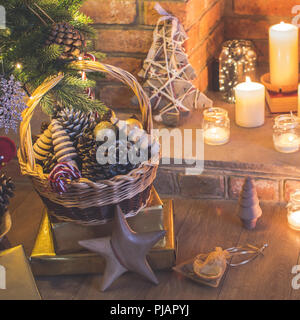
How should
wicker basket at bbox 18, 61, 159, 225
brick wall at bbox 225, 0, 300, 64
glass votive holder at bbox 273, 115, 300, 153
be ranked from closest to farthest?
wicker basket at bbox 18, 61, 159, 225, glass votive holder at bbox 273, 115, 300, 153, brick wall at bbox 225, 0, 300, 64

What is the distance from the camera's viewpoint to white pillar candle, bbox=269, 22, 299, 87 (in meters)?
1.67

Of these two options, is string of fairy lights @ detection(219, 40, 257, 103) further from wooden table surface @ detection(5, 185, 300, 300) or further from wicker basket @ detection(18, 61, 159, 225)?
wicker basket @ detection(18, 61, 159, 225)

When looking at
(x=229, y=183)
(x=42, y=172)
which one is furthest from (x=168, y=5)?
(x=42, y=172)

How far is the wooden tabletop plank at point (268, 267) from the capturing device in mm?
1217

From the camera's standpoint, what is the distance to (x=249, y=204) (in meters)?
1.38

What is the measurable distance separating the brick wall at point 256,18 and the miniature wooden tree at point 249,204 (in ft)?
2.67

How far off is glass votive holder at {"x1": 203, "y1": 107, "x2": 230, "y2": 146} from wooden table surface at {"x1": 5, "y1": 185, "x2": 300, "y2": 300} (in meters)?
0.18

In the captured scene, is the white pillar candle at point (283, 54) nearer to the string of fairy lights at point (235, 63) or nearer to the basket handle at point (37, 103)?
the string of fairy lights at point (235, 63)

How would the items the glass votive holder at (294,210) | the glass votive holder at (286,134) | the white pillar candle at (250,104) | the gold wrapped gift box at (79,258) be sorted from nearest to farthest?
the gold wrapped gift box at (79,258) < the glass votive holder at (294,210) < the glass votive holder at (286,134) < the white pillar candle at (250,104)

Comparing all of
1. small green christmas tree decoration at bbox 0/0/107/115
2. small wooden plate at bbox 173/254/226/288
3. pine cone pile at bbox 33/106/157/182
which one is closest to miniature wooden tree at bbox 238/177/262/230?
small wooden plate at bbox 173/254/226/288

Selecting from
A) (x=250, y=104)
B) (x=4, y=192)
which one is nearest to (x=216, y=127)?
(x=250, y=104)

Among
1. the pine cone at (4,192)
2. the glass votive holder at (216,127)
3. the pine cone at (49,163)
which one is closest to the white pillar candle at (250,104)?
the glass votive holder at (216,127)
